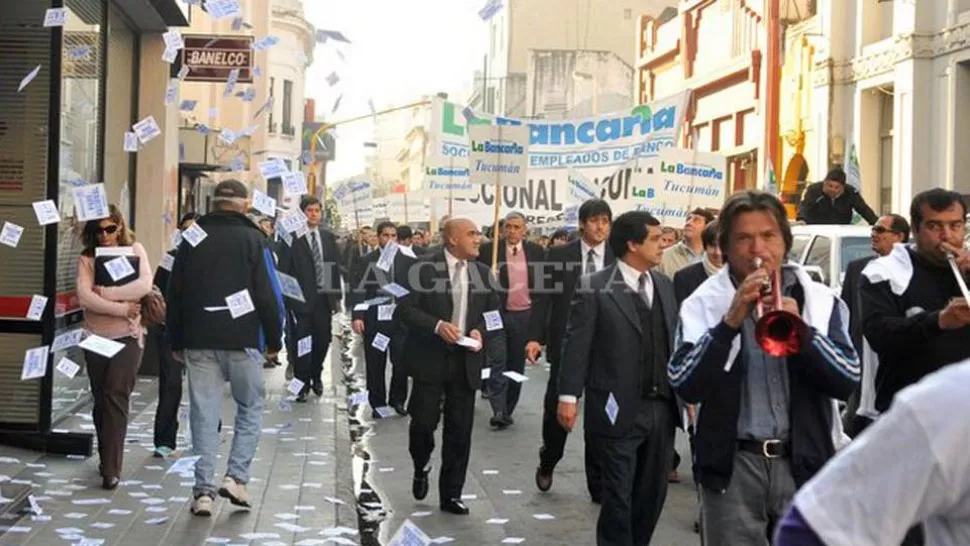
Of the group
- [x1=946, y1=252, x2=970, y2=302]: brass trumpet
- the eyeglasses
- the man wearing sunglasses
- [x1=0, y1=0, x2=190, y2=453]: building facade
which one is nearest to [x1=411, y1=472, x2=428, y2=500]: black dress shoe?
[x1=0, y1=0, x2=190, y2=453]: building facade

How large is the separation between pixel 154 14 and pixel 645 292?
9.15 meters

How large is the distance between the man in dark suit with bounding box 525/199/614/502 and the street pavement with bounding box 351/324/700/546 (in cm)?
25

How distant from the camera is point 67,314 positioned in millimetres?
11703

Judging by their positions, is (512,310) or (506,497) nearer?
(506,497)

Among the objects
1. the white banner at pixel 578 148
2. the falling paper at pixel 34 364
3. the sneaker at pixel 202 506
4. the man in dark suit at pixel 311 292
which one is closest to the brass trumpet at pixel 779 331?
the sneaker at pixel 202 506

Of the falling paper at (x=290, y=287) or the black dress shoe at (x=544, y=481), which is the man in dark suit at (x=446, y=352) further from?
the falling paper at (x=290, y=287)

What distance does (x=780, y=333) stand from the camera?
4586 mm

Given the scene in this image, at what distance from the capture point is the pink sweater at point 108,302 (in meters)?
9.74

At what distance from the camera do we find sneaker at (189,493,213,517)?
903cm

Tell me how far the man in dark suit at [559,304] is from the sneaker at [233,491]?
1984mm

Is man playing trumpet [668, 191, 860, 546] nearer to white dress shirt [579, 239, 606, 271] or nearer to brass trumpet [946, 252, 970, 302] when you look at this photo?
brass trumpet [946, 252, 970, 302]

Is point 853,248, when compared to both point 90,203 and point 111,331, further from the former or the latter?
point 90,203

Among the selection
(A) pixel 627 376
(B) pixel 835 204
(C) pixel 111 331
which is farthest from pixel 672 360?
(B) pixel 835 204

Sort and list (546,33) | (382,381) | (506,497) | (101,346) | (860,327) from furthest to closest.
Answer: (546,33), (382,381), (506,497), (101,346), (860,327)
